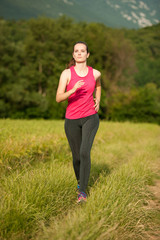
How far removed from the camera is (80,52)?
329 cm

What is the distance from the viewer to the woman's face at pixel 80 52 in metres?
3.27

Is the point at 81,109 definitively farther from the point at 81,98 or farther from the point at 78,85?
the point at 78,85

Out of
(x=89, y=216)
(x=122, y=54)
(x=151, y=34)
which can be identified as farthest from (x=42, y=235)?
(x=151, y=34)

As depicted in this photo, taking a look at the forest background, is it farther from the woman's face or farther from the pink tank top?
the pink tank top

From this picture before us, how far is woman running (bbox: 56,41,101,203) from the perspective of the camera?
3.07m

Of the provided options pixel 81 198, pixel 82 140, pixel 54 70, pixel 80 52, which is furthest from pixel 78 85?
pixel 54 70

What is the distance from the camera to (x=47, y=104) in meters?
30.9

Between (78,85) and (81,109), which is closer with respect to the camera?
(78,85)

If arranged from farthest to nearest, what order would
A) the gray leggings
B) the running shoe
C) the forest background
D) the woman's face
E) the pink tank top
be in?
the forest background
the woman's face
the pink tank top
the gray leggings
the running shoe

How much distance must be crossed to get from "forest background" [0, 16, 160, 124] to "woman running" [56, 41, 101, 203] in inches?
866

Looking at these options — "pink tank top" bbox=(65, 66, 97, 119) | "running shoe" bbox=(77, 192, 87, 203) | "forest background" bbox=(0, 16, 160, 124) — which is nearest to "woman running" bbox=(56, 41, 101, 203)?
"pink tank top" bbox=(65, 66, 97, 119)

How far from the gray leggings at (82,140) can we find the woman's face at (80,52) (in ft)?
2.68

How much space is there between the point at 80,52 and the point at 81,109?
818 millimetres

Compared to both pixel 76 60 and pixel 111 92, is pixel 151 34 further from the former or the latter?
pixel 76 60
